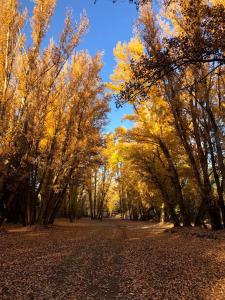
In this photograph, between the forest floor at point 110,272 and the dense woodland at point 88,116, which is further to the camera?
the dense woodland at point 88,116

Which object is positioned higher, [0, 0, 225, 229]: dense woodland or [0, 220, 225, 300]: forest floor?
[0, 0, 225, 229]: dense woodland

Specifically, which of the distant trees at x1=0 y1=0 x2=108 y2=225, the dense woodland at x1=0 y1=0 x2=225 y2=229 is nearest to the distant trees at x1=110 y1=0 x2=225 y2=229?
the dense woodland at x1=0 y1=0 x2=225 y2=229

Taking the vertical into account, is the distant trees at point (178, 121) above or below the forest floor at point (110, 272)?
above

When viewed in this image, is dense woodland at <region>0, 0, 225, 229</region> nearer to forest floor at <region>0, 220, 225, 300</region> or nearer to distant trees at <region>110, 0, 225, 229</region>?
distant trees at <region>110, 0, 225, 229</region>

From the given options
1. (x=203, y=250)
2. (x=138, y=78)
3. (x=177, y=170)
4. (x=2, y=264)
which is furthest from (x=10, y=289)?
(x=177, y=170)

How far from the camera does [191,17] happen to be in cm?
706

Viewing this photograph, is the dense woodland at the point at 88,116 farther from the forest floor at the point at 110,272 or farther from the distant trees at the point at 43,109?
the forest floor at the point at 110,272

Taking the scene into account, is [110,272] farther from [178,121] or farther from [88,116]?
[88,116]

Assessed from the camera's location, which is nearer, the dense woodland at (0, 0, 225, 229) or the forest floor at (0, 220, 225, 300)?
the forest floor at (0, 220, 225, 300)

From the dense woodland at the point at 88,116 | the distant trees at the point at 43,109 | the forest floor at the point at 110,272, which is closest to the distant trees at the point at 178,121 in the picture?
the dense woodland at the point at 88,116

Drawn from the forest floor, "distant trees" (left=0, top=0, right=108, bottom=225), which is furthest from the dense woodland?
the forest floor

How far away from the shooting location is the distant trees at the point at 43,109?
13616mm

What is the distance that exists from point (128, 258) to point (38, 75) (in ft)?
30.8

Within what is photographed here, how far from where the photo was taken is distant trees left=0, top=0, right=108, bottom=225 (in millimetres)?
13616
